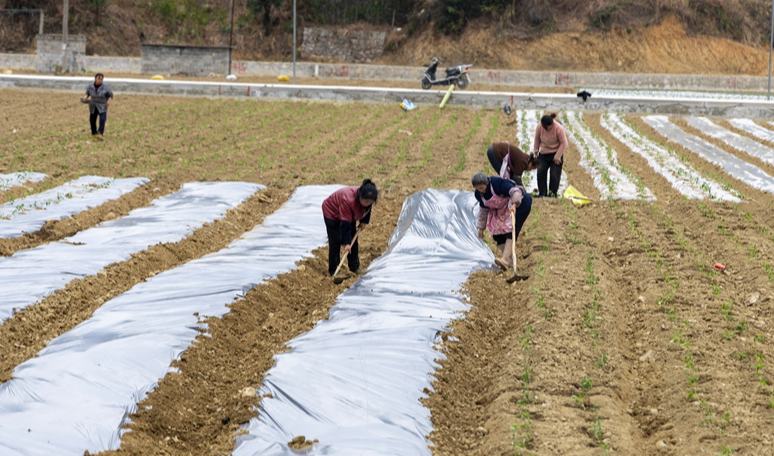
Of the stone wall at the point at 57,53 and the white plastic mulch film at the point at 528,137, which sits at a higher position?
the stone wall at the point at 57,53

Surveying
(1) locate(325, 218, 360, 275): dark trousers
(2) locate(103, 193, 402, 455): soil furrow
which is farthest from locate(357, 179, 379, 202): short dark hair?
(2) locate(103, 193, 402, 455): soil furrow

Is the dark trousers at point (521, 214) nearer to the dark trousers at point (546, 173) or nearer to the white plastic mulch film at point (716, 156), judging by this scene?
the dark trousers at point (546, 173)

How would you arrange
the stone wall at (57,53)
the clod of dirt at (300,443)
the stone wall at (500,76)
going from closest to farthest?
the clod of dirt at (300,443) < the stone wall at (57,53) < the stone wall at (500,76)

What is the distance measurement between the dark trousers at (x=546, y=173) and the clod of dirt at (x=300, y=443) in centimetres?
961

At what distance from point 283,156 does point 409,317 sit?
1162cm

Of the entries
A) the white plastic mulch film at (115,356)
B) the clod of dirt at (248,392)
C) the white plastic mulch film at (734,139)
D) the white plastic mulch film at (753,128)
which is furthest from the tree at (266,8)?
the clod of dirt at (248,392)

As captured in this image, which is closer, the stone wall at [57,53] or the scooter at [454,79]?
the scooter at [454,79]

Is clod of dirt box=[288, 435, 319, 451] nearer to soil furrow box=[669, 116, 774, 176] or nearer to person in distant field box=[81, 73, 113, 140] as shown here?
soil furrow box=[669, 116, 774, 176]

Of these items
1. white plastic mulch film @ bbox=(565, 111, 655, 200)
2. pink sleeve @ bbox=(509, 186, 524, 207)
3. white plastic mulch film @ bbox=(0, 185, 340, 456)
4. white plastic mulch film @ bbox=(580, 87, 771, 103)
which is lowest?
white plastic mulch film @ bbox=(0, 185, 340, 456)

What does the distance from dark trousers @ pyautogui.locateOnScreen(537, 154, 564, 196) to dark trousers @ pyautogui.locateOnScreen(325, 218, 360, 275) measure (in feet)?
A: 16.2

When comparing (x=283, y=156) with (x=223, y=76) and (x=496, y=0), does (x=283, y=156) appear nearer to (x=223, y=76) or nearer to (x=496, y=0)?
(x=223, y=76)

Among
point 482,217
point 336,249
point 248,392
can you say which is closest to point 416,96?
point 482,217

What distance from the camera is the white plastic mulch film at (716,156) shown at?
17.9 m

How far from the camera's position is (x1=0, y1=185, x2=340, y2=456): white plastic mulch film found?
6590 millimetres
